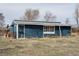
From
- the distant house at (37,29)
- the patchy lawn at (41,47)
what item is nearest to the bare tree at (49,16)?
the distant house at (37,29)

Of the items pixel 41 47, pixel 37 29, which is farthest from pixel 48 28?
pixel 41 47

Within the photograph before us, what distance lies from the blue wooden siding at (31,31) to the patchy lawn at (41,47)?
0.21ft

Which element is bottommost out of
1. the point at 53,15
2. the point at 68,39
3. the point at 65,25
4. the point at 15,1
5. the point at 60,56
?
the point at 60,56

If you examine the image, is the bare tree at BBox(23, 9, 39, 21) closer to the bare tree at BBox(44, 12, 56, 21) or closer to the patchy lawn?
the bare tree at BBox(44, 12, 56, 21)

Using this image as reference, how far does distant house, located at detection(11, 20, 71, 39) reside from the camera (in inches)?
56.4

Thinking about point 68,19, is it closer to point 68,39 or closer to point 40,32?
point 68,39

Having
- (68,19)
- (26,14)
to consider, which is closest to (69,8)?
(68,19)

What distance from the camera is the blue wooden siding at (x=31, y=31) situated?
1.44 metres

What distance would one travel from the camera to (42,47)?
4.89ft

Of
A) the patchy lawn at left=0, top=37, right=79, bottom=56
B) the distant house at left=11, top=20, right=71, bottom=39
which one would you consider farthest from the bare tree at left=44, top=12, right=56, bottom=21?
the patchy lawn at left=0, top=37, right=79, bottom=56

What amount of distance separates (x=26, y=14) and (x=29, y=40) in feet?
1.06

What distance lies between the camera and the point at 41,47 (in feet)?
4.90

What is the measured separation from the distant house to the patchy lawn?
0.21 feet

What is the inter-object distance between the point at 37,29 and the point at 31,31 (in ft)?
0.25
